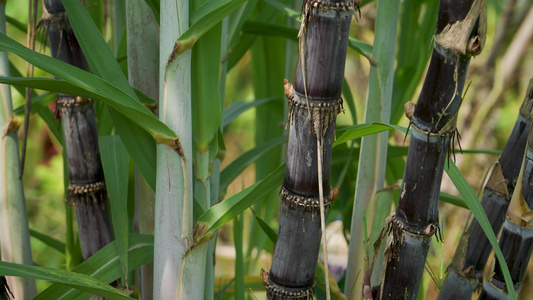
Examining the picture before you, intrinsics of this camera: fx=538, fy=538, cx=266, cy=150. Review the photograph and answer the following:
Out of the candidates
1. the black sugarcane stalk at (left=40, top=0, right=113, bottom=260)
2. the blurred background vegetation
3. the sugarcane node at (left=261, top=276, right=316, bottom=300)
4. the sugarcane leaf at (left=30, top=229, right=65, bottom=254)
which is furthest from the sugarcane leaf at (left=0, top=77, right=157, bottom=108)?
the blurred background vegetation

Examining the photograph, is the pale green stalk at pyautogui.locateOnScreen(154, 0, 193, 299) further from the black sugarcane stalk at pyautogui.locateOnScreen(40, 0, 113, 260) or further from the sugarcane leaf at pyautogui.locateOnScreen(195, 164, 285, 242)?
the black sugarcane stalk at pyautogui.locateOnScreen(40, 0, 113, 260)

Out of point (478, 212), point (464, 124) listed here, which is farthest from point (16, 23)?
point (464, 124)

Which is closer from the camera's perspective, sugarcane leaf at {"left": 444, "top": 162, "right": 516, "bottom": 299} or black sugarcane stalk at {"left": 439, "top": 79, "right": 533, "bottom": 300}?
sugarcane leaf at {"left": 444, "top": 162, "right": 516, "bottom": 299}

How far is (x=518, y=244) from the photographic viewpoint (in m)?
0.48

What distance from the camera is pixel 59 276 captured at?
0.38m

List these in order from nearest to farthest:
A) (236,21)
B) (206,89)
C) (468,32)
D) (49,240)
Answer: (468,32)
(206,89)
(236,21)
(49,240)

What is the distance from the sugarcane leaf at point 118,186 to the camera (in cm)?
45

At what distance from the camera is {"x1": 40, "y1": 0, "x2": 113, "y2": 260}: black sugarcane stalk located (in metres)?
0.48

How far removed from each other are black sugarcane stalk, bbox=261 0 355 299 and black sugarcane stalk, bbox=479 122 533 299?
0.17 meters

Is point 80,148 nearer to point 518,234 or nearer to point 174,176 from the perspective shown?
point 174,176

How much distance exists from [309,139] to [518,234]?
8.8 inches

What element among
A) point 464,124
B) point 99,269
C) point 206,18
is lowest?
point 464,124

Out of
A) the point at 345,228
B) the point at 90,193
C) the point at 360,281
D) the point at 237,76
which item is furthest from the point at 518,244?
the point at 237,76

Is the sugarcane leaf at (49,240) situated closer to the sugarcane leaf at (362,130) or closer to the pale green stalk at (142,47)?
the pale green stalk at (142,47)
